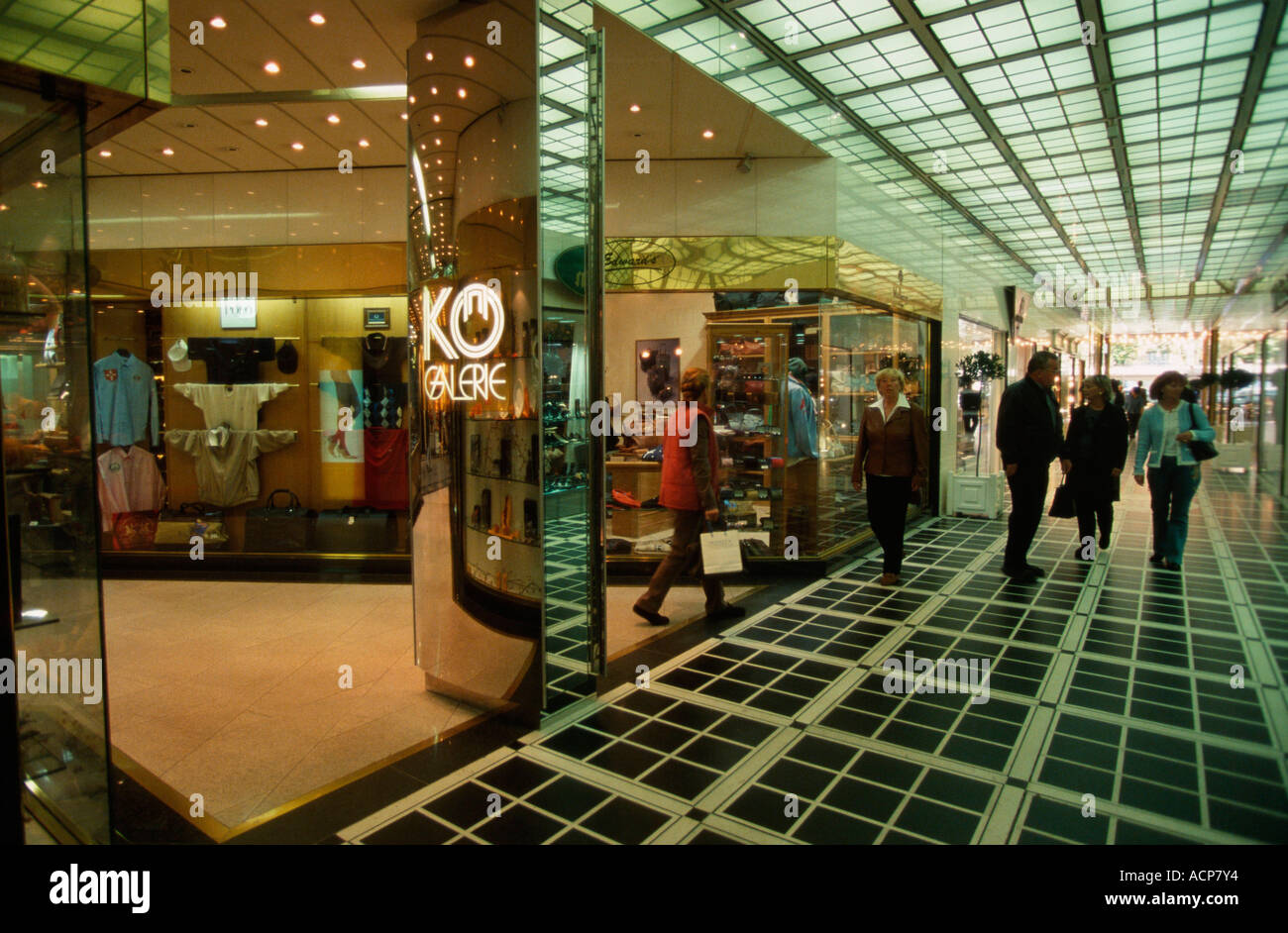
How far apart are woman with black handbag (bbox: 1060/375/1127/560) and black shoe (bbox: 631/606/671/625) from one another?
13.0 ft

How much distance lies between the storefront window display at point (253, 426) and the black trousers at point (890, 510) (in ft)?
14.4

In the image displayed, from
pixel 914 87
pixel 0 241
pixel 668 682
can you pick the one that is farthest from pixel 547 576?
pixel 914 87

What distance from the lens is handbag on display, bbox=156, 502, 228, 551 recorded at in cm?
698

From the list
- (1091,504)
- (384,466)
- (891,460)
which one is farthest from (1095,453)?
(384,466)

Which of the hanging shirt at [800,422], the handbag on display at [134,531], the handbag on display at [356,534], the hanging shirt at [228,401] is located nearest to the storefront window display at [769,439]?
the hanging shirt at [800,422]

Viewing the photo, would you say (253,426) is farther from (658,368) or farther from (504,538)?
(658,368)

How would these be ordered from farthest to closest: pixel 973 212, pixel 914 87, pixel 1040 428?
pixel 973 212 < pixel 914 87 < pixel 1040 428

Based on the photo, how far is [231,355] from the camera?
7.18 m

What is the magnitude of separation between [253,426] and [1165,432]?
842 centimetres

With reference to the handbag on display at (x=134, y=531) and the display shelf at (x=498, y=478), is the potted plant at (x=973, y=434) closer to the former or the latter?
the display shelf at (x=498, y=478)

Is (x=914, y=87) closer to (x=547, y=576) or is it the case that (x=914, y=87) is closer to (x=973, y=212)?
(x=973, y=212)

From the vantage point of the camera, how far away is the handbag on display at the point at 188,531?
698 cm

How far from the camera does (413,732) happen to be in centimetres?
343
